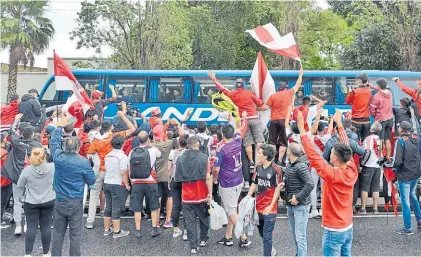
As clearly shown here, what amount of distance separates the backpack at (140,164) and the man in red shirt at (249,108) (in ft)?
7.94

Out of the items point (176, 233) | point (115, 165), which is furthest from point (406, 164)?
point (115, 165)

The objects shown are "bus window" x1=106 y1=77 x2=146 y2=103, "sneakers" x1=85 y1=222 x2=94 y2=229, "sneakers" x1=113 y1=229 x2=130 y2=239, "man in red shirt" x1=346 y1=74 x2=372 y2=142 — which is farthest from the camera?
"bus window" x1=106 y1=77 x2=146 y2=103

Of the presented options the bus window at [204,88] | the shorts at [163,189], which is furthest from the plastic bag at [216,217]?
the bus window at [204,88]

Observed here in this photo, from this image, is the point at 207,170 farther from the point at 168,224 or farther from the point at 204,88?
the point at 204,88

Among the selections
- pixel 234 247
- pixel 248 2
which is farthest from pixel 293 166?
pixel 248 2

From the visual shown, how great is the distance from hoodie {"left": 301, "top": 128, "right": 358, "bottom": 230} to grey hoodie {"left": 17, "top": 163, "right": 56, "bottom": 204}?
3.59 m

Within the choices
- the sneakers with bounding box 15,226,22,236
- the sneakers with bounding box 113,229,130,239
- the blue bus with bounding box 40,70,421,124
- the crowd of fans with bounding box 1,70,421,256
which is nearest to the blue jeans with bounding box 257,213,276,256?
the crowd of fans with bounding box 1,70,421,256

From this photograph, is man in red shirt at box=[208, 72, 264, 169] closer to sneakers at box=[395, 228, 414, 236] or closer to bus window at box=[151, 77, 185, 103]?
sneakers at box=[395, 228, 414, 236]

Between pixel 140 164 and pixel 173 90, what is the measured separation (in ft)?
33.7

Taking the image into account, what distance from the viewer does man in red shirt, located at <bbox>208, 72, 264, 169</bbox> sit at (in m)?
9.20

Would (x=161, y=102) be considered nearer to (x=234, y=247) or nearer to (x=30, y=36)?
(x=234, y=247)

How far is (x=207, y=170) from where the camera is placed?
22.8ft

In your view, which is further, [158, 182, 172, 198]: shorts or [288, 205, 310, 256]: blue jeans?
[158, 182, 172, 198]: shorts

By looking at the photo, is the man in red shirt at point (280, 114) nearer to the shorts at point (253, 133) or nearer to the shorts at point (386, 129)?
the shorts at point (253, 133)
